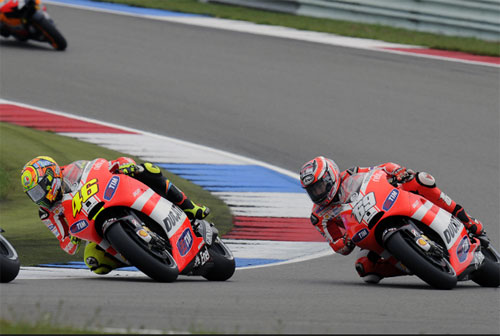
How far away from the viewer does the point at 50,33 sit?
19.0 m

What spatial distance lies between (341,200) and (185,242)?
1.35m

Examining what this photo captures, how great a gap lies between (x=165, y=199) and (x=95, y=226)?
623 millimetres

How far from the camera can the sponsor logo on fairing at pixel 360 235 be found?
788 centimetres

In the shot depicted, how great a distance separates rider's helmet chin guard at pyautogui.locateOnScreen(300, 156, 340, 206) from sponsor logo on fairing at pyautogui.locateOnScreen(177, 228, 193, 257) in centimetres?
101

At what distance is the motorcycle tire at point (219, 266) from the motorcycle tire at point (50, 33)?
11.5 metres

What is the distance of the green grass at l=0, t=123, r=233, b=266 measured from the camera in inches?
384

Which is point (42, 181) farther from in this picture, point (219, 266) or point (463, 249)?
point (463, 249)

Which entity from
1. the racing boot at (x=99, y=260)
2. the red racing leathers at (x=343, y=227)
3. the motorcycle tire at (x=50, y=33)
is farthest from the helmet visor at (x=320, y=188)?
the motorcycle tire at (x=50, y=33)

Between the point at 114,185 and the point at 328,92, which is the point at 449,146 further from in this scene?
the point at 114,185

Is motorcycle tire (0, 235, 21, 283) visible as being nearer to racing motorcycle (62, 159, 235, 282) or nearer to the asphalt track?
the asphalt track

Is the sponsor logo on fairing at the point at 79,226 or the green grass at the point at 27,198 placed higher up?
the sponsor logo on fairing at the point at 79,226

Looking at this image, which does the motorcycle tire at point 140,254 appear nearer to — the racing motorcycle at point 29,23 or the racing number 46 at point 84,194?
the racing number 46 at point 84,194

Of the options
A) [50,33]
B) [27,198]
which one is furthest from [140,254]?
[50,33]

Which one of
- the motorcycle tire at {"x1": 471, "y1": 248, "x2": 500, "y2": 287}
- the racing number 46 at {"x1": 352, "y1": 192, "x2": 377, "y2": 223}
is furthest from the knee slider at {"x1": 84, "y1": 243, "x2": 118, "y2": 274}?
the motorcycle tire at {"x1": 471, "y1": 248, "x2": 500, "y2": 287}
